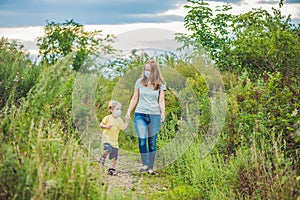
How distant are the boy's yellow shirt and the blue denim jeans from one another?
0.94 feet

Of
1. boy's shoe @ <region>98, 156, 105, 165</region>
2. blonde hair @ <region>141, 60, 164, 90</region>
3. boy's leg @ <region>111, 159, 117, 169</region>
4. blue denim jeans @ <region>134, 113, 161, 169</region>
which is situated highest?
blonde hair @ <region>141, 60, 164, 90</region>

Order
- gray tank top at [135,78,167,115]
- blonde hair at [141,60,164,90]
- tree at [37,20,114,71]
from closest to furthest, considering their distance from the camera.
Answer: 1. gray tank top at [135,78,167,115]
2. blonde hair at [141,60,164,90]
3. tree at [37,20,114,71]

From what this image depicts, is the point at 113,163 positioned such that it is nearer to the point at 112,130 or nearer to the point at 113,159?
the point at 113,159

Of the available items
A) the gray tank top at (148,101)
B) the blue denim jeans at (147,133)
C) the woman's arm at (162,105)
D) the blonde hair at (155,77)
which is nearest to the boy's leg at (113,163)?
the blue denim jeans at (147,133)

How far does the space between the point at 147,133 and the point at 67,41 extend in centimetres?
783

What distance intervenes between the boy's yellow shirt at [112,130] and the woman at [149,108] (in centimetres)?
25

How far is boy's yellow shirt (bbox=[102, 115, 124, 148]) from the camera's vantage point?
7.08m

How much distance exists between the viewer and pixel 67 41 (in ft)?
46.6

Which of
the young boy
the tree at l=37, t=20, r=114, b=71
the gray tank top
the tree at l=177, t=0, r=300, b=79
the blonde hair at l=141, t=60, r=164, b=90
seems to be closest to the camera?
the gray tank top

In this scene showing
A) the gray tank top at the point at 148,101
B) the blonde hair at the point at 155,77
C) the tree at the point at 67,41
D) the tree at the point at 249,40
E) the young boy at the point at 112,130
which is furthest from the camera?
the tree at the point at 67,41

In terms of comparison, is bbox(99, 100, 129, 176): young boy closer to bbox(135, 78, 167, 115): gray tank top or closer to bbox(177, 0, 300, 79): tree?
bbox(135, 78, 167, 115): gray tank top

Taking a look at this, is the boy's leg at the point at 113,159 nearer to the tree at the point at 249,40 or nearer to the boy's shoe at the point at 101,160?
the boy's shoe at the point at 101,160

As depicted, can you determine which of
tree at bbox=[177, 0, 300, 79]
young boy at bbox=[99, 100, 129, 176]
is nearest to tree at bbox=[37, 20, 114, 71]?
tree at bbox=[177, 0, 300, 79]

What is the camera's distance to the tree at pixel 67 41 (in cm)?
1387
